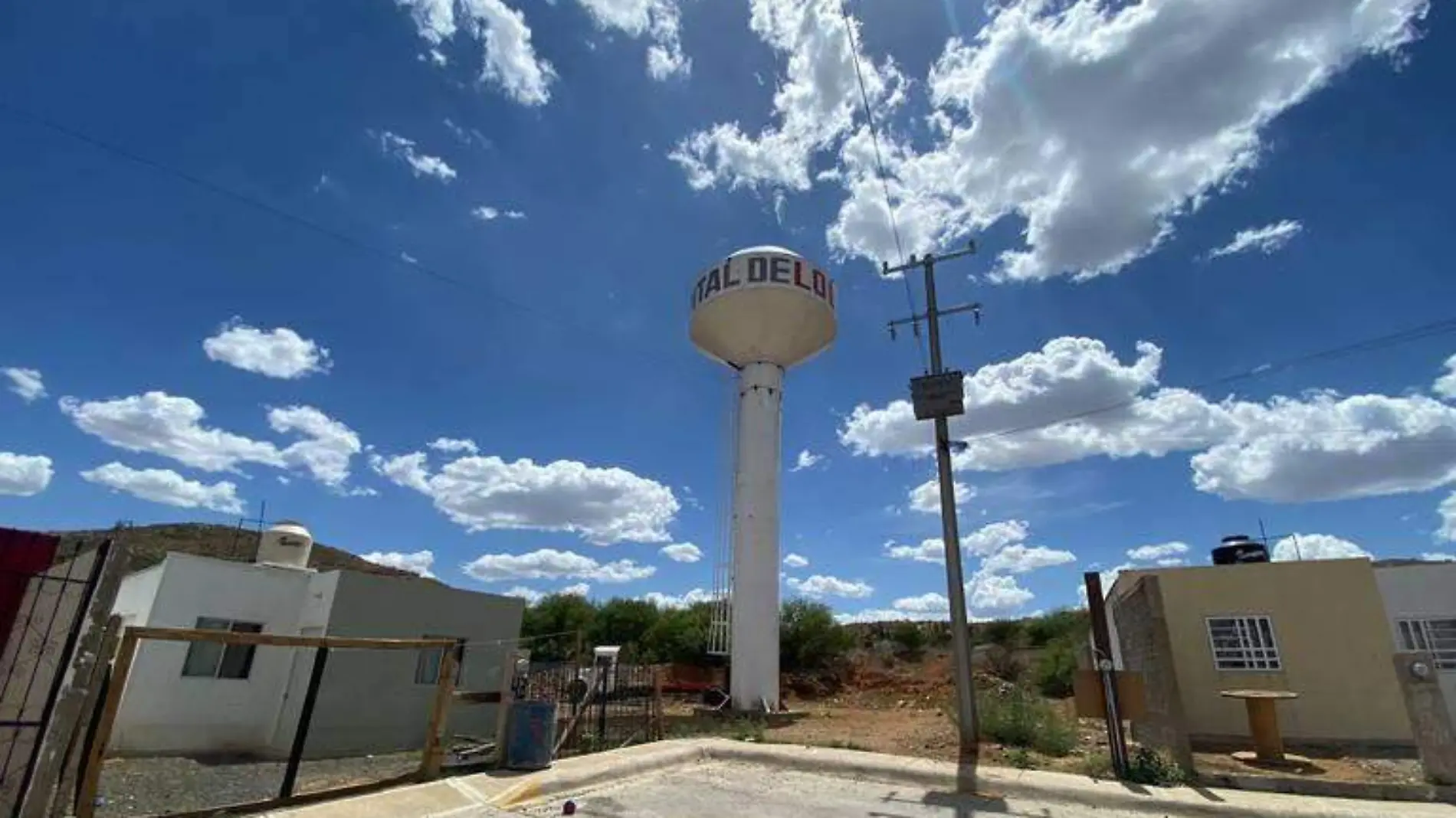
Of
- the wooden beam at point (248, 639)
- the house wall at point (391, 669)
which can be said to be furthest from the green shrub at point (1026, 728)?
the house wall at point (391, 669)

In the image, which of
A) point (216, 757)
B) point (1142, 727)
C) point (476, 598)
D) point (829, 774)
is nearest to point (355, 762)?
point (216, 757)

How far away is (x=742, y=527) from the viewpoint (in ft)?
64.2

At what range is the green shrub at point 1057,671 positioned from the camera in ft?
84.5

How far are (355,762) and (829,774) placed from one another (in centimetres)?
994

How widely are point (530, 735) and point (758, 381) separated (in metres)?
13.0

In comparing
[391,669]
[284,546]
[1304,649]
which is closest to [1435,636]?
[1304,649]

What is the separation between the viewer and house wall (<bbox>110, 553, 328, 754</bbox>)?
14453mm

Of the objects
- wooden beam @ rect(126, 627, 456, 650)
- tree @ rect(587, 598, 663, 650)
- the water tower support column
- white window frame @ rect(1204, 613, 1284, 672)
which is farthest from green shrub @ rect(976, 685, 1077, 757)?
tree @ rect(587, 598, 663, 650)

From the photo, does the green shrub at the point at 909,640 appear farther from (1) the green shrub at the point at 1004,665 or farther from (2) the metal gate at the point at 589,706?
(2) the metal gate at the point at 589,706

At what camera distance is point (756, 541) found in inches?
763

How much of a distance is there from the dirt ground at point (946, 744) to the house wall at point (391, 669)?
7.38 m

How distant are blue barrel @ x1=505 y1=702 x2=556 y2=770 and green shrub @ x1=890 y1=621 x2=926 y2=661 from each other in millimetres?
33855

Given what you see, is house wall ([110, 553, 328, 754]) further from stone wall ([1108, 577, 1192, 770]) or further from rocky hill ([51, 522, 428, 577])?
rocky hill ([51, 522, 428, 577])

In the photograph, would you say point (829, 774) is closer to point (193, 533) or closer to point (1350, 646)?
point (1350, 646)
